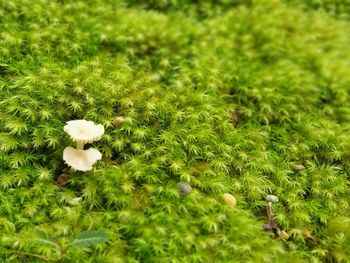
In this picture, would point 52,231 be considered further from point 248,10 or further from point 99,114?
point 248,10

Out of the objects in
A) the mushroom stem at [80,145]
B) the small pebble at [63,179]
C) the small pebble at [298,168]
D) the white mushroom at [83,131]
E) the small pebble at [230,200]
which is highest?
the white mushroom at [83,131]

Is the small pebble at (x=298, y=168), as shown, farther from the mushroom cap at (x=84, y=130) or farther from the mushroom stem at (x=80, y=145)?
the mushroom stem at (x=80, y=145)

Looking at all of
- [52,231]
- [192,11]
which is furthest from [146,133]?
[192,11]

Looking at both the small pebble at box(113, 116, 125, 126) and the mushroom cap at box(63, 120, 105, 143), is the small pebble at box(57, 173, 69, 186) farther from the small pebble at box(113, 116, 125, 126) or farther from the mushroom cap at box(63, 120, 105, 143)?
the small pebble at box(113, 116, 125, 126)

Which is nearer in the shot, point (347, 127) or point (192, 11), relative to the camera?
point (347, 127)

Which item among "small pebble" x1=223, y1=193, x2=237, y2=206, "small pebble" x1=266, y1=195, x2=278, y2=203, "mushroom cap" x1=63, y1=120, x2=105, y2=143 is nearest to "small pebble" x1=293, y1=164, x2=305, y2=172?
"small pebble" x1=266, y1=195, x2=278, y2=203

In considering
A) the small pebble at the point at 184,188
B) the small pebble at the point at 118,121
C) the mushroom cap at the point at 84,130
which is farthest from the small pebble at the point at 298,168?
the mushroom cap at the point at 84,130

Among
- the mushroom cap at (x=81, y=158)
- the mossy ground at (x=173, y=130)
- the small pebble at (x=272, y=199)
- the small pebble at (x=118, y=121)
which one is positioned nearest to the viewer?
the mossy ground at (x=173, y=130)
